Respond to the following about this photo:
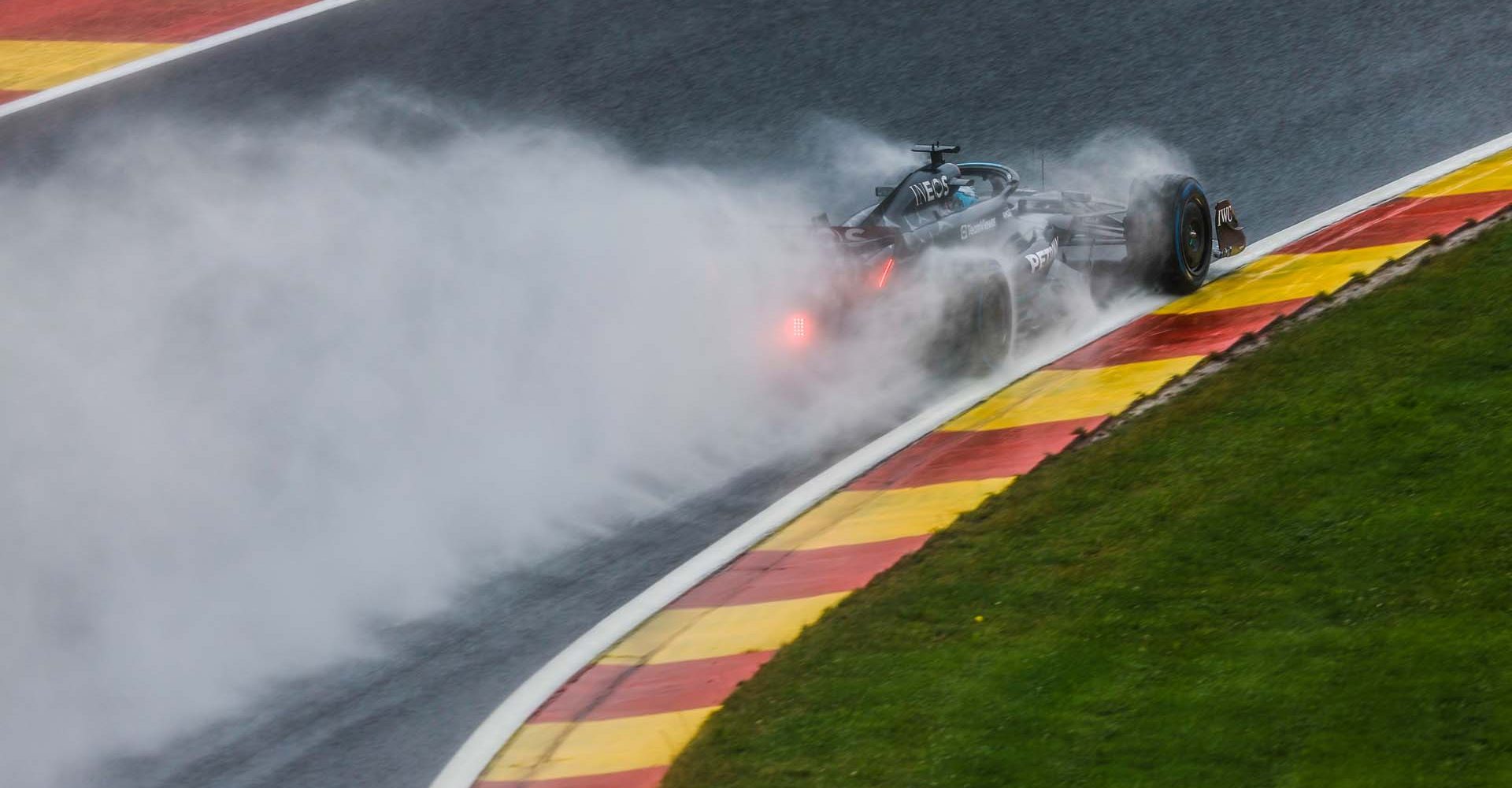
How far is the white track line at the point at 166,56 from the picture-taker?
16547 mm

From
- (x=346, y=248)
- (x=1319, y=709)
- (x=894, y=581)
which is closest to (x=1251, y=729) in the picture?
(x=1319, y=709)

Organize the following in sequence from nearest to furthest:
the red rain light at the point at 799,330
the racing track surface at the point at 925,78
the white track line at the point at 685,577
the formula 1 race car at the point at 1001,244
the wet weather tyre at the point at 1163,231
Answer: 1. the white track line at the point at 685,577
2. the red rain light at the point at 799,330
3. the formula 1 race car at the point at 1001,244
4. the wet weather tyre at the point at 1163,231
5. the racing track surface at the point at 925,78

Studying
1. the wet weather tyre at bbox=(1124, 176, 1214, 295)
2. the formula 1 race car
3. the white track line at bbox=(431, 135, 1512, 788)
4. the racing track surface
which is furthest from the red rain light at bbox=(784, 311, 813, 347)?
the racing track surface

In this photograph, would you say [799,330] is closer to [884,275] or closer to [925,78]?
[884,275]

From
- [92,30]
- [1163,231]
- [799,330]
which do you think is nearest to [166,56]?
[92,30]

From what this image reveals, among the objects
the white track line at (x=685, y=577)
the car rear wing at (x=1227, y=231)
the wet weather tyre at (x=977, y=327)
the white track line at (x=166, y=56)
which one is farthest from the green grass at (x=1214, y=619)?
the white track line at (x=166, y=56)

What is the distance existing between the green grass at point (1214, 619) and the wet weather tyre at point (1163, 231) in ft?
8.88

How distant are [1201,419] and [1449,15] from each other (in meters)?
9.28

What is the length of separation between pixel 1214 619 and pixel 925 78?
402 inches

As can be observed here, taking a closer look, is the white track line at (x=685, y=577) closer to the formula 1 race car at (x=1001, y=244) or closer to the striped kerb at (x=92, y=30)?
the formula 1 race car at (x=1001, y=244)

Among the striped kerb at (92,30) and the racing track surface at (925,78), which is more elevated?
the striped kerb at (92,30)

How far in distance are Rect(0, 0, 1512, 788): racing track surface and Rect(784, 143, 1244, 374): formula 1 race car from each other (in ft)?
5.53

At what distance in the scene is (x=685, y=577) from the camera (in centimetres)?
805

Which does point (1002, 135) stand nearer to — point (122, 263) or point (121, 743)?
point (122, 263)
